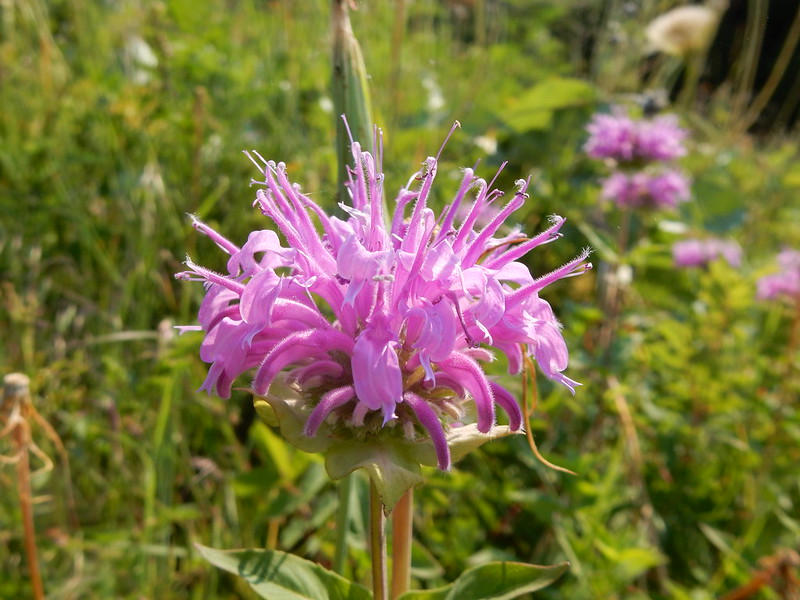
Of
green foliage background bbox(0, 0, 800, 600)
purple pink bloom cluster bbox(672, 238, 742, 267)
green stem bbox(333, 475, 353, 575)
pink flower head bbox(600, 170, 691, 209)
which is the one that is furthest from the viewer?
purple pink bloom cluster bbox(672, 238, 742, 267)

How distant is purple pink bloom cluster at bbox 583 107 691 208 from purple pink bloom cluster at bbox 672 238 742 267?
0.34 m

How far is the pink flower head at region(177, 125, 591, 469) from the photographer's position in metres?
0.73

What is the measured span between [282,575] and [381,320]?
1.05ft

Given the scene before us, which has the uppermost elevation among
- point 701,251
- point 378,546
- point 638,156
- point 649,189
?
point 378,546

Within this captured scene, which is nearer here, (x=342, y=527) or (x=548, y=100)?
(x=342, y=527)

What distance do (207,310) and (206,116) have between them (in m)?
1.40

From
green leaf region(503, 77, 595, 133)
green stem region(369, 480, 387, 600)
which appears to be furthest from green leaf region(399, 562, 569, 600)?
green leaf region(503, 77, 595, 133)

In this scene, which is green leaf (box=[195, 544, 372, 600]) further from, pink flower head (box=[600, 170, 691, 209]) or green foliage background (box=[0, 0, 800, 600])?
pink flower head (box=[600, 170, 691, 209])

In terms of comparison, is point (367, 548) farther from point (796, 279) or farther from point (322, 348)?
point (796, 279)

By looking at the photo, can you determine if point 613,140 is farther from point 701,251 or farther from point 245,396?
point 245,396

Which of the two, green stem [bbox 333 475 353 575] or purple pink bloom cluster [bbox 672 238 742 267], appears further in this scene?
purple pink bloom cluster [bbox 672 238 742 267]

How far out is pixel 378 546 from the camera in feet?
2.48

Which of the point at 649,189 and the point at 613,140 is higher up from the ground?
the point at 613,140

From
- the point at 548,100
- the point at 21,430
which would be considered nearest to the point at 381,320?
the point at 21,430
